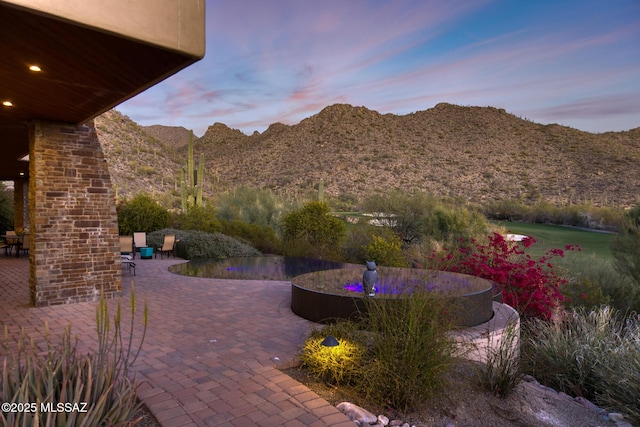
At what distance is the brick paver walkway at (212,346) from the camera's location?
342 cm

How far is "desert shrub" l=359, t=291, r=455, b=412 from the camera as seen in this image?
3611 mm

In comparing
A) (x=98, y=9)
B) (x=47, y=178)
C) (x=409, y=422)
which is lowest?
(x=409, y=422)

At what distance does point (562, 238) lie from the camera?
1812 centimetres

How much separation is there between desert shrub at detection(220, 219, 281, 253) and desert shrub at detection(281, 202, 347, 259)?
0.57 meters

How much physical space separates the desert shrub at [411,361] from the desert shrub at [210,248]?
10.5 metres

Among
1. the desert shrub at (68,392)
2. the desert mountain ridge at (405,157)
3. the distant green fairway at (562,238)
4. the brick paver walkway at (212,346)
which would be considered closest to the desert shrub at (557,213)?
the distant green fairway at (562,238)

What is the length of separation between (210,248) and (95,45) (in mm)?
10692

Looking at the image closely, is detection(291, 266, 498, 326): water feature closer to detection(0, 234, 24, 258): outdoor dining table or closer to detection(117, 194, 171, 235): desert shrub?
detection(0, 234, 24, 258): outdoor dining table

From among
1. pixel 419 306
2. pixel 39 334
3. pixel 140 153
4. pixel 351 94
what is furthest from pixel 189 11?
pixel 351 94

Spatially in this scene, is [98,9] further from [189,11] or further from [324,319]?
[324,319]

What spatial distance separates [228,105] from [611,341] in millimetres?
30571

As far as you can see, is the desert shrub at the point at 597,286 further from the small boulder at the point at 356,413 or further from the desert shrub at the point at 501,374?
the small boulder at the point at 356,413

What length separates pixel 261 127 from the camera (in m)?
42.9

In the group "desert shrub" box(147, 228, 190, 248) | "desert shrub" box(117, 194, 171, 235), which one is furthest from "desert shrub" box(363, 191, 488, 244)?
"desert shrub" box(117, 194, 171, 235)
